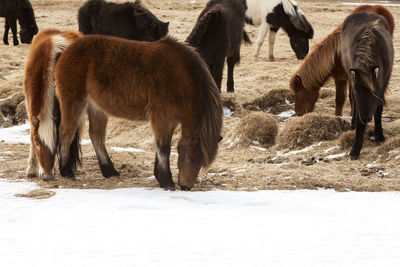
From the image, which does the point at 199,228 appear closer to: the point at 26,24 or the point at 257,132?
the point at 257,132

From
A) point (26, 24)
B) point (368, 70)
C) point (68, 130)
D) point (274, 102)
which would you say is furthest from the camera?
point (26, 24)

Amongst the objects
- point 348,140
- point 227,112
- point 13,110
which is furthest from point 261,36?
point 348,140

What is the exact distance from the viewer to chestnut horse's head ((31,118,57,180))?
563 centimetres

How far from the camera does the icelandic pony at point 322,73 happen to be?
8.26 meters

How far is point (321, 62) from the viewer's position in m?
8.34

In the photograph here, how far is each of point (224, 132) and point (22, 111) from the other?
3496 mm

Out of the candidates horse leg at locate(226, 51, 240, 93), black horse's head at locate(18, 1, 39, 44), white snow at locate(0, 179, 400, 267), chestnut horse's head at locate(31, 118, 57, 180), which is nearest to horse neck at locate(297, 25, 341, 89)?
horse leg at locate(226, 51, 240, 93)

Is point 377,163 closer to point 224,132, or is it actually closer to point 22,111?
point 224,132

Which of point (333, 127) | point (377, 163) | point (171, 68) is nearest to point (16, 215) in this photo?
point (171, 68)

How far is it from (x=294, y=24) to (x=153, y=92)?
9.24 metres

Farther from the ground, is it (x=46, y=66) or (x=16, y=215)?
(x=46, y=66)

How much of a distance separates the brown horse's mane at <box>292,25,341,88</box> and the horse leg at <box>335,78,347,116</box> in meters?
0.19

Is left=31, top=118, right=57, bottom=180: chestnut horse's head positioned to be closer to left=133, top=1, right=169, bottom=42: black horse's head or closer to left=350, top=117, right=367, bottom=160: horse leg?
left=350, top=117, right=367, bottom=160: horse leg

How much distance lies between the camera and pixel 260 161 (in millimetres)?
6688
